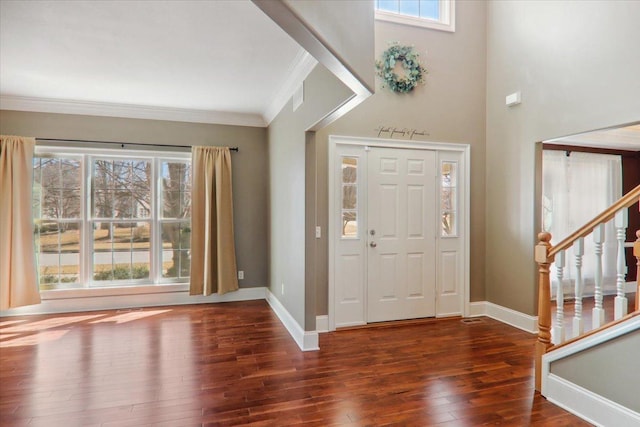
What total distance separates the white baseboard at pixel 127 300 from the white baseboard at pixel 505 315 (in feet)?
9.43

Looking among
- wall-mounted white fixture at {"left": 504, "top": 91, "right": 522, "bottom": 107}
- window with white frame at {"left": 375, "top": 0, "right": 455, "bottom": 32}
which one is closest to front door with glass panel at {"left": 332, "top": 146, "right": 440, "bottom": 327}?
wall-mounted white fixture at {"left": 504, "top": 91, "right": 522, "bottom": 107}

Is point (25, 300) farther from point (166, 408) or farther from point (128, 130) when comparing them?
point (166, 408)

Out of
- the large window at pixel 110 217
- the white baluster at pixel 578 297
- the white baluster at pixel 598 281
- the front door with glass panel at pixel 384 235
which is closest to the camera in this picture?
the white baluster at pixel 598 281

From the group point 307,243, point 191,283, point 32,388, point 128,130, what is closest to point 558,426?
point 307,243

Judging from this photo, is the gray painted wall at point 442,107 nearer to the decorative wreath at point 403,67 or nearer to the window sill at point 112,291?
the decorative wreath at point 403,67

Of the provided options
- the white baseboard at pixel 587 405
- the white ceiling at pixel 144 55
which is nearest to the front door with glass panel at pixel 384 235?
the white ceiling at pixel 144 55

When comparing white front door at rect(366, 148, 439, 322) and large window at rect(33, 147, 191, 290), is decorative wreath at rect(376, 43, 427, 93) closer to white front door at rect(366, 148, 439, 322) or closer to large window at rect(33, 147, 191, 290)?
white front door at rect(366, 148, 439, 322)

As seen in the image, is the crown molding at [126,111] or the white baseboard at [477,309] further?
the white baseboard at [477,309]

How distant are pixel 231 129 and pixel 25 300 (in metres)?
3.26

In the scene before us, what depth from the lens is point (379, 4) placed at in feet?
14.2

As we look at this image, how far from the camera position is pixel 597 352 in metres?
2.26

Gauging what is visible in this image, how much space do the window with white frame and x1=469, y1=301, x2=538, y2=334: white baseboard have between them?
3.43m

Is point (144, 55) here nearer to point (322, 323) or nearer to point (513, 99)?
point (322, 323)

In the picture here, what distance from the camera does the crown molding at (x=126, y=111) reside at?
432 centimetres
